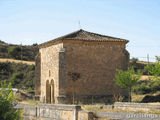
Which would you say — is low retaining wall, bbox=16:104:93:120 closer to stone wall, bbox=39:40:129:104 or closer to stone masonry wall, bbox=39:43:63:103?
stone wall, bbox=39:40:129:104

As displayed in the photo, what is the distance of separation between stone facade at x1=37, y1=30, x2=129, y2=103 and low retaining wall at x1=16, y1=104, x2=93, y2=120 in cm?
678

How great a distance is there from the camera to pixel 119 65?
68.5 ft

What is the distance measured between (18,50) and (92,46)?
36.0m

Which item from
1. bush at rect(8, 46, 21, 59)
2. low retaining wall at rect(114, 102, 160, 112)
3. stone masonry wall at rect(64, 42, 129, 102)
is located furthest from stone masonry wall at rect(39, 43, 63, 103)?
bush at rect(8, 46, 21, 59)

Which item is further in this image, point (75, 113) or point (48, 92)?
point (48, 92)

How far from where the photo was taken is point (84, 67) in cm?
1983

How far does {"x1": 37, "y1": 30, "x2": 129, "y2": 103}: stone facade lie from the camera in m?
19.2

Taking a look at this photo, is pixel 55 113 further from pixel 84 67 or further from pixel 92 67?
pixel 92 67

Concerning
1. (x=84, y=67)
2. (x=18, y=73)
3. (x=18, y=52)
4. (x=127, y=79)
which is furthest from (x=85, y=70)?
(x=18, y=52)

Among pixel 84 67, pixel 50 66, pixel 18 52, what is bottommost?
pixel 84 67

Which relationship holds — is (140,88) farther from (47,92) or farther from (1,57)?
(1,57)

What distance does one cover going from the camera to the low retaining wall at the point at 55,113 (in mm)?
9755

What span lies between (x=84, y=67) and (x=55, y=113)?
9.30 meters

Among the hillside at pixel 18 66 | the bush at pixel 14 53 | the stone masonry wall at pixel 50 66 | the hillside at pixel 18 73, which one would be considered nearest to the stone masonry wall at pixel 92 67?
the stone masonry wall at pixel 50 66
